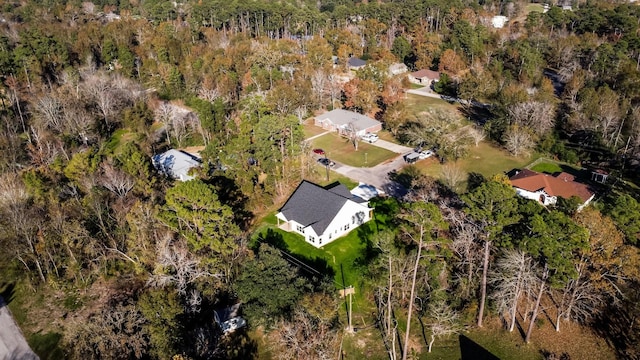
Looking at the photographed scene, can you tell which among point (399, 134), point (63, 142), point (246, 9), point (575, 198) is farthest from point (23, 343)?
point (246, 9)

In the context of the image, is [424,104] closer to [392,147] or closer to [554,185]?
[392,147]

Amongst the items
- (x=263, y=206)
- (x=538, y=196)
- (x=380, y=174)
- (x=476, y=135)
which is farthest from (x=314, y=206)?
(x=476, y=135)

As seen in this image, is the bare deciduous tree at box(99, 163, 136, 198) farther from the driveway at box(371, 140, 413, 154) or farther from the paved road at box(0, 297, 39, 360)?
the driveway at box(371, 140, 413, 154)

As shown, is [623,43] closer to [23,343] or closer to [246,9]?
[246,9]

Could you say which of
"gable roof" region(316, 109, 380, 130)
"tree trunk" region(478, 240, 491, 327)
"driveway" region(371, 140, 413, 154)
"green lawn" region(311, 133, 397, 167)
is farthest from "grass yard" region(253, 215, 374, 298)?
"gable roof" region(316, 109, 380, 130)

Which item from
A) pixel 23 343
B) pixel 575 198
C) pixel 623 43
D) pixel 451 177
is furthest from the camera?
pixel 623 43
